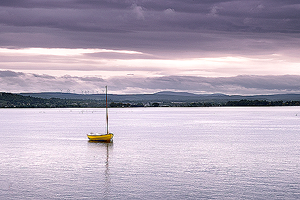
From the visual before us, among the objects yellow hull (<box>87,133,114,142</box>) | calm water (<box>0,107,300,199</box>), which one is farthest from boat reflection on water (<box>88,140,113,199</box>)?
yellow hull (<box>87,133,114,142</box>)

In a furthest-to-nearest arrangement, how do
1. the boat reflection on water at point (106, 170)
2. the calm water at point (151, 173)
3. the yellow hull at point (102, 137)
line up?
the yellow hull at point (102, 137) → the boat reflection on water at point (106, 170) → the calm water at point (151, 173)

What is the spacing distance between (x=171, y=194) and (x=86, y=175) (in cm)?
1115

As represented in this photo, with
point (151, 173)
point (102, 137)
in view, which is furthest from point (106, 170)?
point (102, 137)

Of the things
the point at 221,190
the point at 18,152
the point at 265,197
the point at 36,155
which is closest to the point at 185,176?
the point at 221,190

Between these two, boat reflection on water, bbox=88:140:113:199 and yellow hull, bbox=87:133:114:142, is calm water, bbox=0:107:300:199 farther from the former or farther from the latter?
yellow hull, bbox=87:133:114:142

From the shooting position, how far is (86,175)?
40.0m

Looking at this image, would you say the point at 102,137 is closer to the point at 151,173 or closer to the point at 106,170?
the point at 106,170

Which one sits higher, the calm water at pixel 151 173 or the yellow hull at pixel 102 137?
the yellow hull at pixel 102 137

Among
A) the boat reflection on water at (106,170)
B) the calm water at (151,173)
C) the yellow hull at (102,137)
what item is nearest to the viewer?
the calm water at (151,173)

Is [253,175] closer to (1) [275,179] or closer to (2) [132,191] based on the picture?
(1) [275,179]

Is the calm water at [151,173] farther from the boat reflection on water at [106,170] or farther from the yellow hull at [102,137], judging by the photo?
the yellow hull at [102,137]

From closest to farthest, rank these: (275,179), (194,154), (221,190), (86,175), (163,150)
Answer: (221,190)
(275,179)
(86,175)
(194,154)
(163,150)

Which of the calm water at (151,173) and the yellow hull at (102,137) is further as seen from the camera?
the yellow hull at (102,137)

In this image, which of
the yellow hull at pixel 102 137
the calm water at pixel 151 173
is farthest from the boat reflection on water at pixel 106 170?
the yellow hull at pixel 102 137
